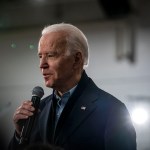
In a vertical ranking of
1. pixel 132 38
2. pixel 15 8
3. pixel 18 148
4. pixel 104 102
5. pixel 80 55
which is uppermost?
pixel 15 8

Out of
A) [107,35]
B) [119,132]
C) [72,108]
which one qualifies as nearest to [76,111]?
[72,108]

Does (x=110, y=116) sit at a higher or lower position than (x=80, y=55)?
lower

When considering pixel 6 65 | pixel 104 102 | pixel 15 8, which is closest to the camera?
pixel 104 102

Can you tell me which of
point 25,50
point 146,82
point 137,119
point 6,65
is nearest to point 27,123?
point 25,50

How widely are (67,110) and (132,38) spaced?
1268 mm

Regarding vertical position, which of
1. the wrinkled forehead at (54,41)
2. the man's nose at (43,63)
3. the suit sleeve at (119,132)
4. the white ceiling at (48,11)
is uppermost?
the white ceiling at (48,11)

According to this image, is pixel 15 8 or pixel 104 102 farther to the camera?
pixel 15 8

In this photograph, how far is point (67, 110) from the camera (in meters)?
1.09

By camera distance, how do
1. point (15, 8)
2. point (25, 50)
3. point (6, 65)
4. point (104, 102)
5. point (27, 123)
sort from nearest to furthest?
point (27, 123), point (104, 102), point (25, 50), point (6, 65), point (15, 8)

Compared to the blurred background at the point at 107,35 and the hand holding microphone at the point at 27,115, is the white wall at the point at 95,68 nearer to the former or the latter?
the blurred background at the point at 107,35

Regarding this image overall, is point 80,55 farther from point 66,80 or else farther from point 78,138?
point 78,138

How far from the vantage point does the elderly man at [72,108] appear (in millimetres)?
1049

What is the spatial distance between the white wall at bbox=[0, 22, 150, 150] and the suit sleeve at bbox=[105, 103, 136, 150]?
0.74 feet

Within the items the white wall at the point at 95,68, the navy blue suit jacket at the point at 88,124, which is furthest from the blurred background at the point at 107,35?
the navy blue suit jacket at the point at 88,124
